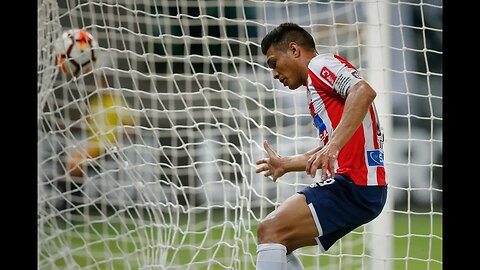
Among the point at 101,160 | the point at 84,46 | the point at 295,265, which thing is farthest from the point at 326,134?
the point at 101,160

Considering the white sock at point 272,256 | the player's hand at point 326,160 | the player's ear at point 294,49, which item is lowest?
the white sock at point 272,256

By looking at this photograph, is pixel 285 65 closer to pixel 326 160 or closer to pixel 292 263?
pixel 326 160

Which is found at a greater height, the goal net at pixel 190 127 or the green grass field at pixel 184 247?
the goal net at pixel 190 127

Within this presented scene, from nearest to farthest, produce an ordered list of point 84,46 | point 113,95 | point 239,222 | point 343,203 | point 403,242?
point 343,203, point 239,222, point 84,46, point 113,95, point 403,242

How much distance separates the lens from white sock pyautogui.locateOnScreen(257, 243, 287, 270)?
2889 mm

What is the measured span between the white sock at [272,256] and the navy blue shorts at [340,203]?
169 mm

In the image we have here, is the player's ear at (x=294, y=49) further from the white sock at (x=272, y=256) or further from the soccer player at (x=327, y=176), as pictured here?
A: the white sock at (x=272, y=256)

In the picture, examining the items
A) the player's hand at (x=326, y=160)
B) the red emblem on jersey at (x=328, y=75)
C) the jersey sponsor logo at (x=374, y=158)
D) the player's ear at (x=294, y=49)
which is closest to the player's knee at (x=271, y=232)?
the player's hand at (x=326, y=160)

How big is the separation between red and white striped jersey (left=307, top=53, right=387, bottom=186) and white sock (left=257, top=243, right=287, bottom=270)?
1.22 ft

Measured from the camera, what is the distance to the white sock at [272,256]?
2.89 m

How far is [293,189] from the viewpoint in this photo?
4.93 metres

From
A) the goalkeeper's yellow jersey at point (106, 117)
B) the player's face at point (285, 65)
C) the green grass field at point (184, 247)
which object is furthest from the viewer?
the goalkeeper's yellow jersey at point (106, 117)
